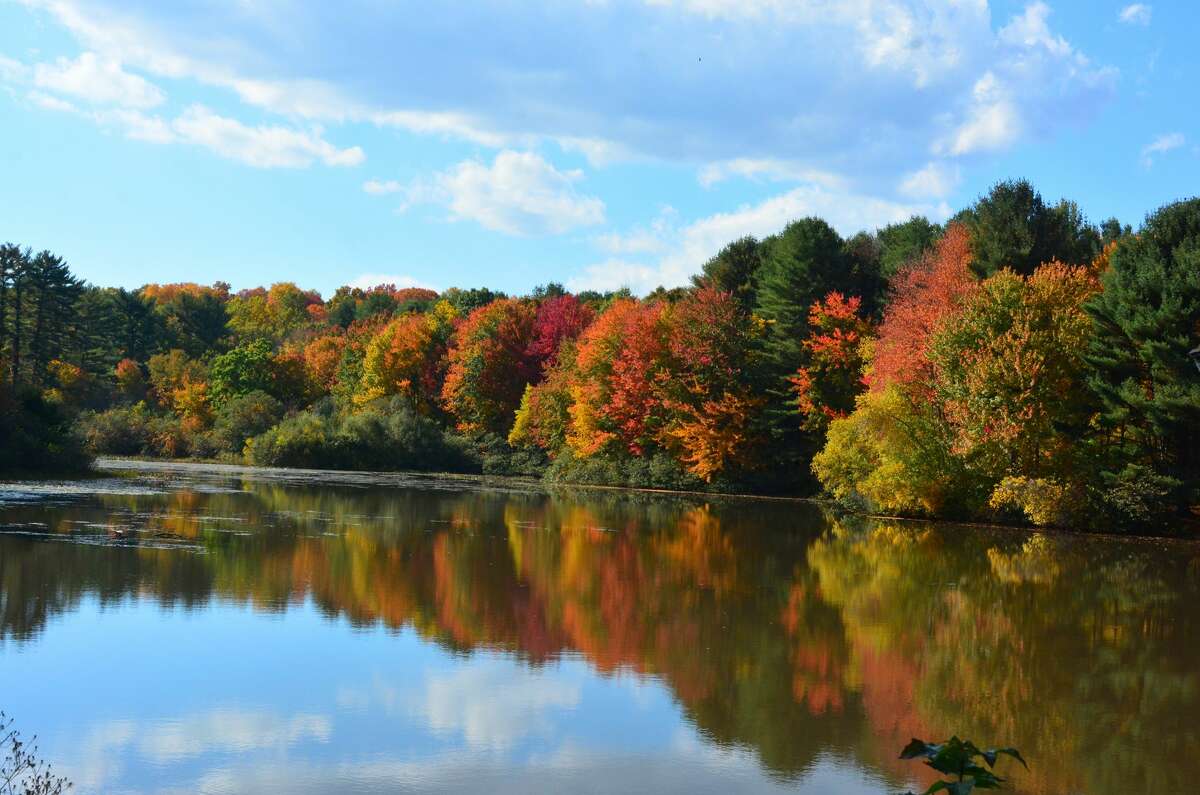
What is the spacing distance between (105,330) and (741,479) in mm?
53608

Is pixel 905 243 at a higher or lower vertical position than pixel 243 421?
higher

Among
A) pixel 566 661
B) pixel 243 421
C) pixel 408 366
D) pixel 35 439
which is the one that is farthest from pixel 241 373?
pixel 566 661

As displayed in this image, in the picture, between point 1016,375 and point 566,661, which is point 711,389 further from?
point 566,661

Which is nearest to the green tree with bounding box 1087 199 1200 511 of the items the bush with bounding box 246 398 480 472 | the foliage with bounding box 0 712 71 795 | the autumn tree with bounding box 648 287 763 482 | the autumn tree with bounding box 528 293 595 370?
the autumn tree with bounding box 648 287 763 482

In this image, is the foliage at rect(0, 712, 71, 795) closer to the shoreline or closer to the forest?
the forest

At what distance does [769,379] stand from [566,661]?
→ 121ft

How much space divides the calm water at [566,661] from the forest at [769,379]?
715cm

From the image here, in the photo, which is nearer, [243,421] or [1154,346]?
[1154,346]

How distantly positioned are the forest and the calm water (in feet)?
23.5

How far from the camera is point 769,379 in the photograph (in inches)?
1923

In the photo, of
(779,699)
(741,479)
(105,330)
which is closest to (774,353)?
(741,479)

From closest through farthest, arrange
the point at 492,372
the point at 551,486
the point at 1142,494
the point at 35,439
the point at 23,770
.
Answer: the point at 23,770, the point at 1142,494, the point at 35,439, the point at 551,486, the point at 492,372

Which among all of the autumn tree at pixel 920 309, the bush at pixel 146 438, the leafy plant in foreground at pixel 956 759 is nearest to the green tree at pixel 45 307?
the bush at pixel 146 438

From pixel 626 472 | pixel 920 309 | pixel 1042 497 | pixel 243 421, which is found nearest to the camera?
pixel 1042 497
